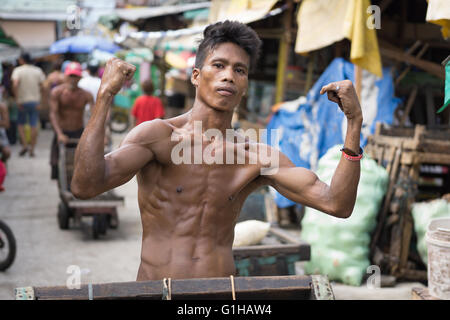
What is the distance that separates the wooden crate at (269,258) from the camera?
5.12 metres

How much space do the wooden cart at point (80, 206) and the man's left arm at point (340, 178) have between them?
5101 mm

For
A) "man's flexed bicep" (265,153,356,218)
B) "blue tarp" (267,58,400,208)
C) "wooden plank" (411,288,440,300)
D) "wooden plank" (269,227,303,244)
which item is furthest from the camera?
"blue tarp" (267,58,400,208)

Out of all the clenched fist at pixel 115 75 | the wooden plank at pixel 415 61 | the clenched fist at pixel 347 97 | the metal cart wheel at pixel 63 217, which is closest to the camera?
the clenched fist at pixel 115 75

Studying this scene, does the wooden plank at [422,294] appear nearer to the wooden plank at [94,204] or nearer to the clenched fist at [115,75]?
the clenched fist at [115,75]

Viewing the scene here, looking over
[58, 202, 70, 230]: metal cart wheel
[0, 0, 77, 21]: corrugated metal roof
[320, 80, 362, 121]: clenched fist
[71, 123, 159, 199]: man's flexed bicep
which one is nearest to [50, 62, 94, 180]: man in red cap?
[58, 202, 70, 230]: metal cart wheel

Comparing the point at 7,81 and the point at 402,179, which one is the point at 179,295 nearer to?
the point at 402,179

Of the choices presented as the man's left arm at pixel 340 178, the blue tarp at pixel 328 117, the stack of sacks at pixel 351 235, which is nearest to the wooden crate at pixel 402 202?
the stack of sacks at pixel 351 235

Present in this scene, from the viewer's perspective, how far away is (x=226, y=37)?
9.34 feet

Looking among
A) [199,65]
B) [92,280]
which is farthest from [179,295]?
[92,280]

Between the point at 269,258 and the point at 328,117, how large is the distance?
2.86 metres

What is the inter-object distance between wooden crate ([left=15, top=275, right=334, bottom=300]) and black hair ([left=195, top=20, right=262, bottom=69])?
1.08 meters

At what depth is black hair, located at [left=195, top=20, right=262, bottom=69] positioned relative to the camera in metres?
2.84

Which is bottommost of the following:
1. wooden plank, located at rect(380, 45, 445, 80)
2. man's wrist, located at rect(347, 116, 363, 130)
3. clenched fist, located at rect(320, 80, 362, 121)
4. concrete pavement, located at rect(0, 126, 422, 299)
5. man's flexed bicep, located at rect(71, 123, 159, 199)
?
concrete pavement, located at rect(0, 126, 422, 299)

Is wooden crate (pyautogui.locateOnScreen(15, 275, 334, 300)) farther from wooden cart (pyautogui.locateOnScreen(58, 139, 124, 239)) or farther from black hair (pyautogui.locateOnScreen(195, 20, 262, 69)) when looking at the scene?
wooden cart (pyautogui.locateOnScreen(58, 139, 124, 239))
